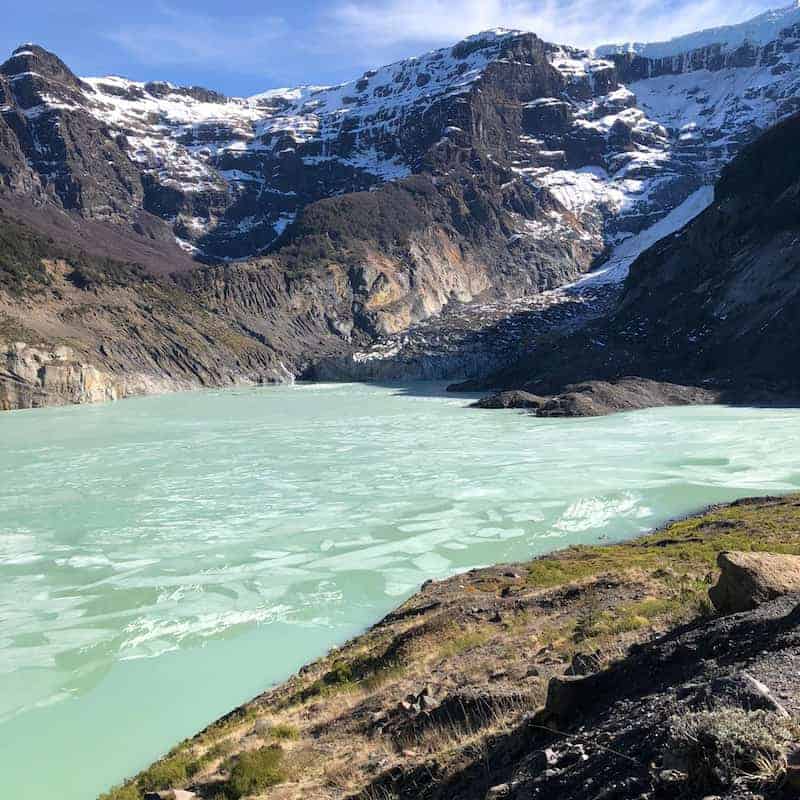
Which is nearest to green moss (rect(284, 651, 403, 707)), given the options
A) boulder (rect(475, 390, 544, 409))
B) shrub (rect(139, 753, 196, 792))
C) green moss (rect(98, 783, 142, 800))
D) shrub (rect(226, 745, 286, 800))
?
shrub (rect(139, 753, 196, 792))

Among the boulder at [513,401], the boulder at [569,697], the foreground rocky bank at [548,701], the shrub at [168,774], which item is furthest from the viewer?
the boulder at [513,401]

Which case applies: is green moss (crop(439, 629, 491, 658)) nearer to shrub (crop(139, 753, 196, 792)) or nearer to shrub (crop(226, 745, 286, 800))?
shrub (crop(226, 745, 286, 800))

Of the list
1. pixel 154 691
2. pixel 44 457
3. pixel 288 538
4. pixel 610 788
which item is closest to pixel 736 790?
pixel 610 788

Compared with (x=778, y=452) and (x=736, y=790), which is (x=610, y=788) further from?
(x=778, y=452)

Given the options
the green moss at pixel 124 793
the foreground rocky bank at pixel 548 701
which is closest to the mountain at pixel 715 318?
the foreground rocky bank at pixel 548 701

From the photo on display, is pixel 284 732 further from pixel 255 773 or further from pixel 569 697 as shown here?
pixel 569 697

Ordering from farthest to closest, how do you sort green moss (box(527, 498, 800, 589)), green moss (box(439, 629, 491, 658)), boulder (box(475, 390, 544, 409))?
boulder (box(475, 390, 544, 409)), green moss (box(527, 498, 800, 589)), green moss (box(439, 629, 491, 658))

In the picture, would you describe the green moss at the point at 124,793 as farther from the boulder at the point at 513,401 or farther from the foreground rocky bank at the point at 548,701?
the boulder at the point at 513,401

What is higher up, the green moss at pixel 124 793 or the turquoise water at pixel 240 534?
the green moss at pixel 124 793

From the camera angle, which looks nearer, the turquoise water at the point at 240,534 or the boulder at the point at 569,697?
the boulder at the point at 569,697
